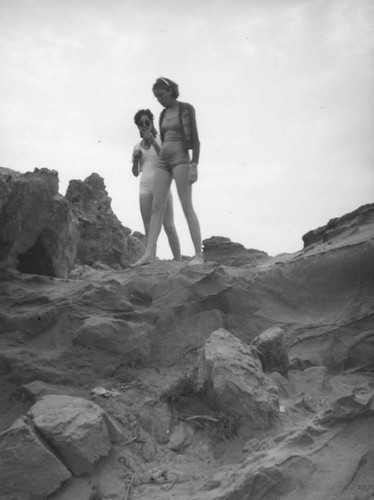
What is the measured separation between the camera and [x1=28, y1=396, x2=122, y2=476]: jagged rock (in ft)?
9.62

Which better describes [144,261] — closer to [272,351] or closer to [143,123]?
[143,123]

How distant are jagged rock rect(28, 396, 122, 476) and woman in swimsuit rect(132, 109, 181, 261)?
2.95m

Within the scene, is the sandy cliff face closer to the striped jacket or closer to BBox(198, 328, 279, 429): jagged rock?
BBox(198, 328, 279, 429): jagged rock

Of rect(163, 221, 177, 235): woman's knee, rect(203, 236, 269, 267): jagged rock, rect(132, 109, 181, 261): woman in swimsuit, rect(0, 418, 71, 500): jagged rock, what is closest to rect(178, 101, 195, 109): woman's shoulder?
rect(132, 109, 181, 261): woman in swimsuit

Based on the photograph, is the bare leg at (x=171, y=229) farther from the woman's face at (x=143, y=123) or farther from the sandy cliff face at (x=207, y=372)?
the woman's face at (x=143, y=123)

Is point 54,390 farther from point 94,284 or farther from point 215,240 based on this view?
point 215,240

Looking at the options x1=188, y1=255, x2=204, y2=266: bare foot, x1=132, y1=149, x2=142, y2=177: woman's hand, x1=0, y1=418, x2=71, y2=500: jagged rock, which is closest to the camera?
x1=0, y1=418, x2=71, y2=500: jagged rock

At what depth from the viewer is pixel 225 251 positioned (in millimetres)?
11328

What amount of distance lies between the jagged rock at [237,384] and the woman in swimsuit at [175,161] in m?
1.84

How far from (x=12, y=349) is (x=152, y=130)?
3.40 meters

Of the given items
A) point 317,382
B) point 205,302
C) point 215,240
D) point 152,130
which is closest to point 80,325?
point 205,302

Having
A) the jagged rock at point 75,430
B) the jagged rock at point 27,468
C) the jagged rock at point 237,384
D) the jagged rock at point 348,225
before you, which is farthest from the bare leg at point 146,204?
the jagged rock at point 27,468

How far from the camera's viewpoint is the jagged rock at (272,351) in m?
4.04

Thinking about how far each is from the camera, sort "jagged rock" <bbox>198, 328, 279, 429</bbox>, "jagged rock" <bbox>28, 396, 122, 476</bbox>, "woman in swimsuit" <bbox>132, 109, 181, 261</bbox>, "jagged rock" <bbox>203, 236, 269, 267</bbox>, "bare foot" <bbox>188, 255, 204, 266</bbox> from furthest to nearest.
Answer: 1. "jagged rock" <bbox>203, 236, 269, 267</bbox>
2. "woman in swimsuit" <bbox>132, 109, 181, 261</bbox>
3. "bare foot" <bbox>188, 255, 204, 266</bbox>
4. "jagged rock" <bbox>198, 328, 279, 429</bbox>
5. "jagged rock" <bbox>28, 396, 122, 476</bbox>
